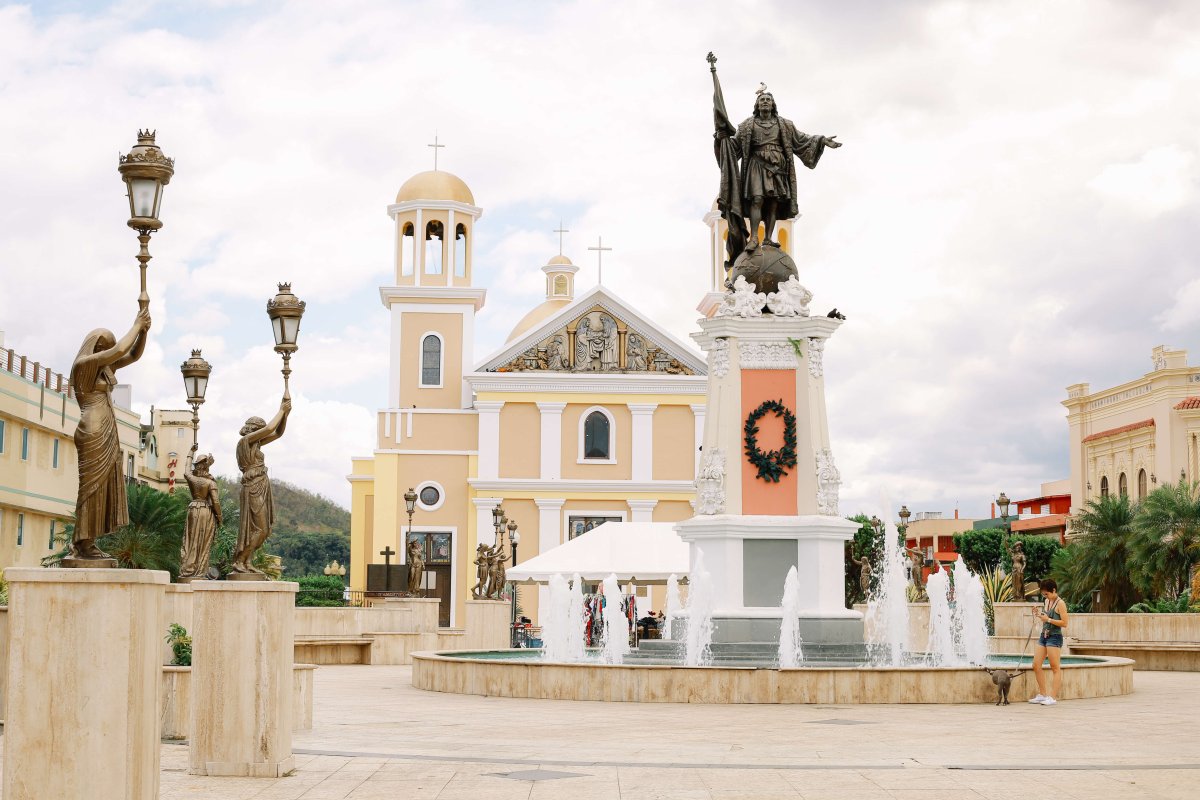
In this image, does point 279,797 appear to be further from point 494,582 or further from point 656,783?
point 494,582

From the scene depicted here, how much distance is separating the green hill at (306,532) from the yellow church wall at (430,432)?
35.8 meters

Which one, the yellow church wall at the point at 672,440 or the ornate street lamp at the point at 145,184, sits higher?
the yellow church wall at the point at 672,440

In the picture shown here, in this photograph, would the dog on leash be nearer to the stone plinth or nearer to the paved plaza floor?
the paved plaza floor

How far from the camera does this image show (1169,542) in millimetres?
40250

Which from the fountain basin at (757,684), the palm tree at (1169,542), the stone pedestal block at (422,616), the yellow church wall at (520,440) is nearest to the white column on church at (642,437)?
the yellow church wall at (520,440)

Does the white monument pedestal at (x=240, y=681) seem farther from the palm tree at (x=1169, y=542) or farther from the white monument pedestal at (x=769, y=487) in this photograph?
the palm tree at (x=1169, y=542)

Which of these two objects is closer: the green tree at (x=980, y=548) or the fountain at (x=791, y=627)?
the fountain at (x=791, y=627)

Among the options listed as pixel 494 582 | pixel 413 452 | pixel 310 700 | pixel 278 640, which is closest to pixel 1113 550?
pixel 494 582

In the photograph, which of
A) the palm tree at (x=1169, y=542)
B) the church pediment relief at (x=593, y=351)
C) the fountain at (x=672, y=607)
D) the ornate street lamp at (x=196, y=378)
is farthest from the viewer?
the church pediment relief at (x=593, y=351)

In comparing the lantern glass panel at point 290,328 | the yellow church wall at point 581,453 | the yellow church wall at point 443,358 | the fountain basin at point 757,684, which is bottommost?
the fountain basin at point 757,684

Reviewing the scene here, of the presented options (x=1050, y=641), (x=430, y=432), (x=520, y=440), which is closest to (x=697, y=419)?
(x=520, y=440)

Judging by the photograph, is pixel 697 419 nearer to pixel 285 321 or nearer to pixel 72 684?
pixel 285 321

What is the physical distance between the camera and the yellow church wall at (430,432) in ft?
189

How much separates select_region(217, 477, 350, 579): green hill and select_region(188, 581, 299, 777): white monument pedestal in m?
81.7
